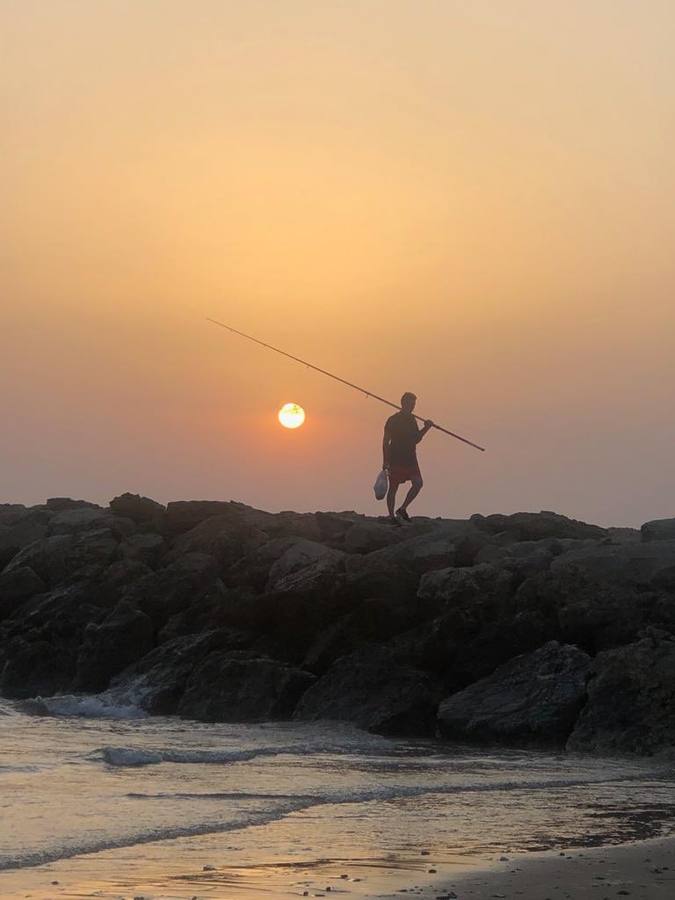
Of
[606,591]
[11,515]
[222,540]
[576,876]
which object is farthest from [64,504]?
[576,876]

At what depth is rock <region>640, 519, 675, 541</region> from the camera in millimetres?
17688

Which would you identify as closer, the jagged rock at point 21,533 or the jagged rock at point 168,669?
the jagged rock at point 168,669

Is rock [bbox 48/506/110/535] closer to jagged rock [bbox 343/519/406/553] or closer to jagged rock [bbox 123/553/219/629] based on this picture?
jagged rock [bbox 123/553/219/629]

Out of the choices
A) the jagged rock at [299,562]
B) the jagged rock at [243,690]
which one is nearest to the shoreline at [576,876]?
the jagged rock at [243,690]

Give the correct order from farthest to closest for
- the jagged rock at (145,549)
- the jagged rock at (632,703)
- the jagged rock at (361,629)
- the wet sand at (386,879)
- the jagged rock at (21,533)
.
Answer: the jagged rock at (21,533) → the jagged rock at (145,549) → the jagged rock at (361,629) → the jagged rock at (632,703) → the wet sand at (386,879)

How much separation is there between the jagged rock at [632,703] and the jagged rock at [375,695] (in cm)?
196

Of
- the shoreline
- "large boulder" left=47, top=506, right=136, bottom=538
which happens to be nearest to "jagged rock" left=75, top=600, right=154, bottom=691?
"large boulder" left=47, top=506, right=136, bottom=538

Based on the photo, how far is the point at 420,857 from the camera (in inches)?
302

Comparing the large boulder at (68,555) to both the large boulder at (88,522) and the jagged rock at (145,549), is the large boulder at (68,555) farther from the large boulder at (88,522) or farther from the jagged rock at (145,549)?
the large boulder at (88,522)

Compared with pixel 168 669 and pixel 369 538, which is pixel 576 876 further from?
pixel 369 538

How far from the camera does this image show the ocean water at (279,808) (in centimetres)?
718

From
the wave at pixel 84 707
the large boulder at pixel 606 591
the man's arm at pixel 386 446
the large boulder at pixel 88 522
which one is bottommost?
the wave at pixel 84 707

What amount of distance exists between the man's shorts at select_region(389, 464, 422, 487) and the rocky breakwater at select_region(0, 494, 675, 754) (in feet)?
2.35

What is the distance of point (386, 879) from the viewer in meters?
7.00
